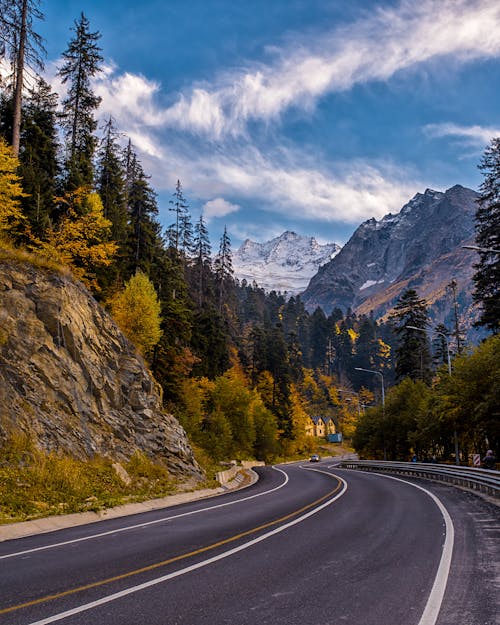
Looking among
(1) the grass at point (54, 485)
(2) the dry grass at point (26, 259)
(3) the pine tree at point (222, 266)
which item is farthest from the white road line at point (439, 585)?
(3) the pine tree at point (222, 266)

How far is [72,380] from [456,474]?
62.4 feet

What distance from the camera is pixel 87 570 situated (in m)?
7.97

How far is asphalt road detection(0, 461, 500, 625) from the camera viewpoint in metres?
5.81

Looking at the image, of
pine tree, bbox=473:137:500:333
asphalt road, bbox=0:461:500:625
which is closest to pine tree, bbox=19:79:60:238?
asphalt road, bbox=0:461:500:625

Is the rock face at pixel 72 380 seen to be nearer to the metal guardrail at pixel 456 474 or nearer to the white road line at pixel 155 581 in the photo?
the white road line at pixel 155 581

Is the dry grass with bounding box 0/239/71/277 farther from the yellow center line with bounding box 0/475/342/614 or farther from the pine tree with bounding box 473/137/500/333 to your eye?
the pine tree with bounding box 473/137/500/333

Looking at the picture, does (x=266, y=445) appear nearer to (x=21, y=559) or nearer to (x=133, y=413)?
(x=133, y=413)

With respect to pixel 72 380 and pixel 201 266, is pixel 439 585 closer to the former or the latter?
pixel 72 380

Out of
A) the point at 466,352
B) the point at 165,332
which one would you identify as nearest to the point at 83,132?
the point at 165,332

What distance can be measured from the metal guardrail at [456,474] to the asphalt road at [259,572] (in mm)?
7636

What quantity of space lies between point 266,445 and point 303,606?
6832cm

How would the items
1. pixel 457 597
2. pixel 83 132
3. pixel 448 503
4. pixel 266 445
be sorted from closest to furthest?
pixel 457 597 < pixel 448 503 < pixel 83 132 < pixel 266 445

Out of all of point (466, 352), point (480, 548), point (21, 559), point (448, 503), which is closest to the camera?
point (21, 559)

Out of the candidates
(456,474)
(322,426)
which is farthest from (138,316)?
(322,426)
